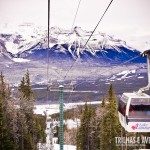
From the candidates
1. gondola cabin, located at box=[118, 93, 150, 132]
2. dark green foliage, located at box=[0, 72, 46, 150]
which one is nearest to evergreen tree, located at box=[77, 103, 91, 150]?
dark green foliage, located at box=[0, 72, 46, 150]

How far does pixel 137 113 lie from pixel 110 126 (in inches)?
1148

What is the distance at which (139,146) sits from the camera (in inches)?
2440

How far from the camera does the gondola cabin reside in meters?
22.9

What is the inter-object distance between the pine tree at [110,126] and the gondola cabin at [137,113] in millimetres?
28165

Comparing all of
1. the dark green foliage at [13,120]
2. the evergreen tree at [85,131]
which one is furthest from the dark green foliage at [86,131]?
the dark green foliage at [13,120]

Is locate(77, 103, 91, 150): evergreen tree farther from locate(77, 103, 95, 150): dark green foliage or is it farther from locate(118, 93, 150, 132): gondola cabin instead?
locate(118, 93, 150, 132): gondola cabin

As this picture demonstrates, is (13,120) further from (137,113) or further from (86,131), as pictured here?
(137,113)

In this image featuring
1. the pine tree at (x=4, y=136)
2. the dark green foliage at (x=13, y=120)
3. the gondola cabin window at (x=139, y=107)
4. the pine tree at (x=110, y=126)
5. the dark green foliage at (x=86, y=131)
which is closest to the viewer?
the gondola cabin window at (x=139, y=107)

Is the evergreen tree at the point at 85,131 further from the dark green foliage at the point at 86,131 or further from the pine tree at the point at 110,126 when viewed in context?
the pine tree at the point at 110,126

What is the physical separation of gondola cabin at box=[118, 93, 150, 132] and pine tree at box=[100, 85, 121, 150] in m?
28.2

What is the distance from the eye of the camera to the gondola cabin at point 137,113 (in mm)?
22891

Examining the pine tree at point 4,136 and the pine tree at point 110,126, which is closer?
the pine tree at point 4,136

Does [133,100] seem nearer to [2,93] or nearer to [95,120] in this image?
[2,93]

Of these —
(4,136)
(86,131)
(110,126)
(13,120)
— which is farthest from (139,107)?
(86,131)
